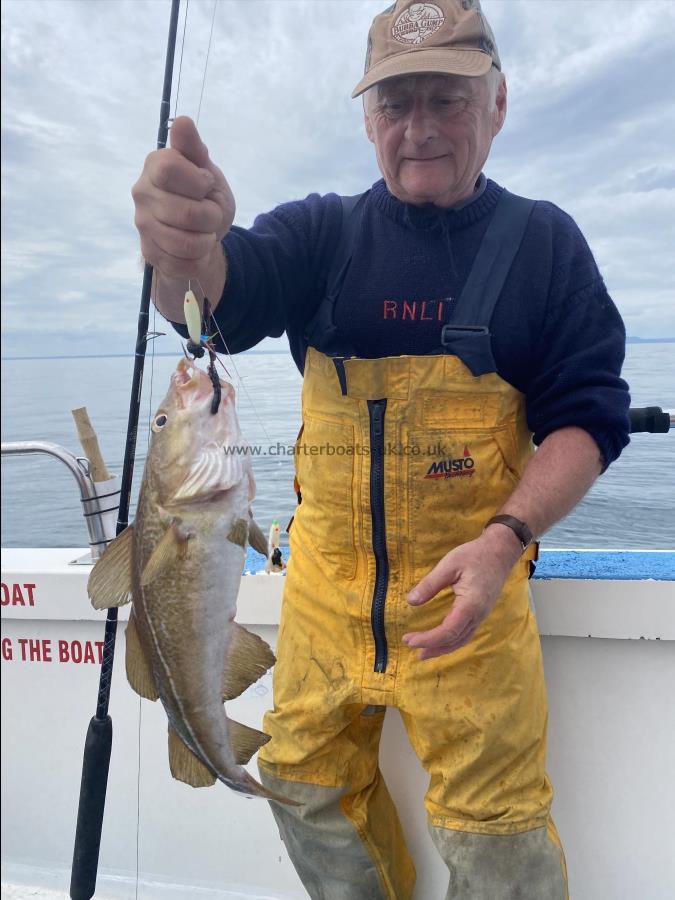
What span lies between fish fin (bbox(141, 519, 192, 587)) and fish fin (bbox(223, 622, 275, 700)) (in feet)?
0.70

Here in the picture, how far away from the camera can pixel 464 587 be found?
1385 millimetres

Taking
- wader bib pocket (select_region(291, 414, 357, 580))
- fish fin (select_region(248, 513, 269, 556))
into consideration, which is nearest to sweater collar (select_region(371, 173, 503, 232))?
wader bib pocket (select_region(291, 414, 357, 580))

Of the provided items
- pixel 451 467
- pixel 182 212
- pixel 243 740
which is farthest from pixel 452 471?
pixel 182 212

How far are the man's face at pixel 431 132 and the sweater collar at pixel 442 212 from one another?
1.0 inches

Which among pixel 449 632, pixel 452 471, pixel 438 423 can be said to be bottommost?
pixel 449 632

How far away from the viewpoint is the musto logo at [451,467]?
1662 millimetres

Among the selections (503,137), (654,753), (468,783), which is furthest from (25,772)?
(503,137)

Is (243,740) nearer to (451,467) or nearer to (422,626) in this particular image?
(422,626)

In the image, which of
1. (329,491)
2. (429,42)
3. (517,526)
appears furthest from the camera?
(329,491)

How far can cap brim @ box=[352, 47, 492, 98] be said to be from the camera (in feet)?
5.20

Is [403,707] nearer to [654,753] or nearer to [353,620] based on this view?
[353,620]

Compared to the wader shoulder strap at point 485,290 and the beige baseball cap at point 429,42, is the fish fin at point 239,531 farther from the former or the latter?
the beige baseball cap at point 429,42

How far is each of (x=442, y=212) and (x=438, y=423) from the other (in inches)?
24.6

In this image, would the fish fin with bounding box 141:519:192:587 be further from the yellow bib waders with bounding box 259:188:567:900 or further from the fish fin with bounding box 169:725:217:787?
the yellow bib waders with bounding box 259:188:567:900
